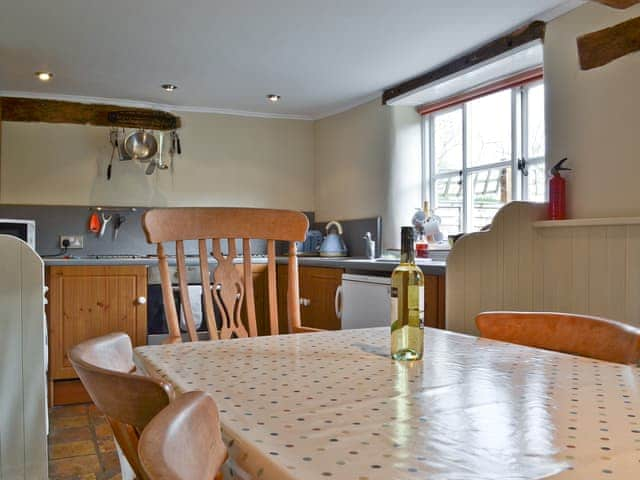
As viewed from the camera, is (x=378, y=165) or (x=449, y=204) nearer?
(x=449, y=204)

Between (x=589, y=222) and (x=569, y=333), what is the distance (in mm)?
1362

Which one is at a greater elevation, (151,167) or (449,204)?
(151,167)

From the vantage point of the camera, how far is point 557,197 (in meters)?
2.75

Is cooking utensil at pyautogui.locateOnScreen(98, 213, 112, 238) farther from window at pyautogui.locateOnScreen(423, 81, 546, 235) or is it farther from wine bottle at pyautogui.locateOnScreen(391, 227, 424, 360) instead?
wine bottle at pyautogui.locateOnScreen(391, 227, 424, 360)

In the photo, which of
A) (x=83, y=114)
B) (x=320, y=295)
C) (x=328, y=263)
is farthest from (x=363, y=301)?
(x=83, y=114)

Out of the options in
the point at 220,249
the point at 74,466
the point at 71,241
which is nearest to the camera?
the point at 220,249

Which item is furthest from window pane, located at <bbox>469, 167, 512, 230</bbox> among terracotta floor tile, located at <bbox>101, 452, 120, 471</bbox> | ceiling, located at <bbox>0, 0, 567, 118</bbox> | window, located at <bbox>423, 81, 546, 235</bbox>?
terracotta floor tile, located at <bbox>101, 452, 120, 471</bbox>

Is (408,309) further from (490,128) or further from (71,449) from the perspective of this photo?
(490,128)

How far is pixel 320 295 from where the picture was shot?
419cm

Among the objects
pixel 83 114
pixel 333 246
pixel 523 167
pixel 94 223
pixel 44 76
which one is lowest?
pixel 333 246

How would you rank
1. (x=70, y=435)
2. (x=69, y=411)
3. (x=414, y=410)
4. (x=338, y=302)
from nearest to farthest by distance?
1. (x=414, y=410)
2. (x=70, y=435)
3. (x=69, y=411)
4. (x=338, y=302)

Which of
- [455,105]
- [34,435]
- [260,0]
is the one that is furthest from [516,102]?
[34,435]

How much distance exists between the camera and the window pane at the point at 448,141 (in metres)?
4.18

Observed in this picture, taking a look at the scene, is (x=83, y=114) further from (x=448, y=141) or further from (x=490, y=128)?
(x=490, y=128)
